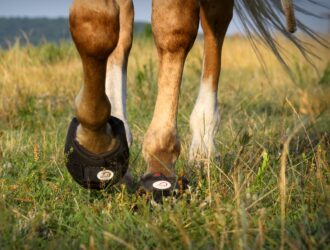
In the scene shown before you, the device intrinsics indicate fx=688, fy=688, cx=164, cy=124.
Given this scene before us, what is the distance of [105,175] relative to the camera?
2.29 meters

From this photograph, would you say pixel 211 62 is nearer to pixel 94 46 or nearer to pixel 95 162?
pixel 95 162

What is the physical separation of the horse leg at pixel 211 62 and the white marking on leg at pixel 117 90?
414mm

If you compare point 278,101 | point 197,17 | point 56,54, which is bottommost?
Result: point 56,54

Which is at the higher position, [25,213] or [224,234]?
[224,234]

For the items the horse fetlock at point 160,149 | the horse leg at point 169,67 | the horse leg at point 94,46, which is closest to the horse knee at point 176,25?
the horse leg at point 169,67

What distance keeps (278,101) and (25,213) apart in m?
3.52

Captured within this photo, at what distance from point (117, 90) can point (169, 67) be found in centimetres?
51

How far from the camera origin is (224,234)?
182 centimetres

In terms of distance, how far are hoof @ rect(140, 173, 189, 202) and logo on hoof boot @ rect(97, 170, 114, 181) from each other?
0.42 ft

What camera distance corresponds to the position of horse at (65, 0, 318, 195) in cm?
210

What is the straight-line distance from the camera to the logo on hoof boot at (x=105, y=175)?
228cm

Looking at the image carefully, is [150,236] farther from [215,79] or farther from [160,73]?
[215,79]

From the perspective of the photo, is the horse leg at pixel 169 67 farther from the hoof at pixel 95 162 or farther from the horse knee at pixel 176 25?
the hoof at pixel 95 162

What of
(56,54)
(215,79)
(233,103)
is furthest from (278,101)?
(56,54)
